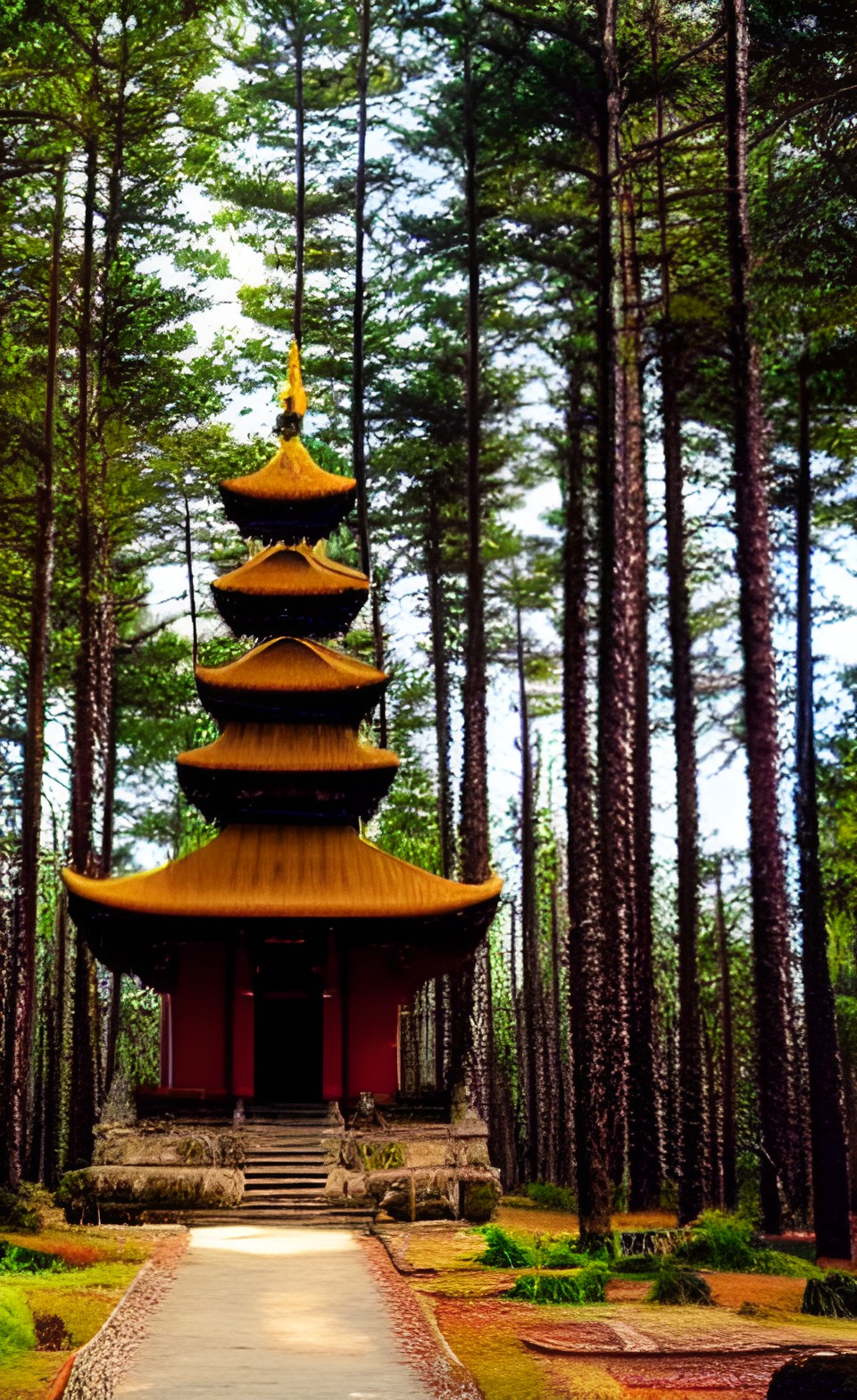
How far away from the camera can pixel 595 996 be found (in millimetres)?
15312

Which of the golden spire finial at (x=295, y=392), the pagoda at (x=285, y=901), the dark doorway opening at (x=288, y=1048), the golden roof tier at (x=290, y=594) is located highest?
the golden spire finial at (x=295, y=392)

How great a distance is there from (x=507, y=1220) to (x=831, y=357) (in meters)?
13.8

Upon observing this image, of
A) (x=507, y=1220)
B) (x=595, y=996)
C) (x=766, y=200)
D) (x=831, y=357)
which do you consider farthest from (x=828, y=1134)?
(x=766, y=200)

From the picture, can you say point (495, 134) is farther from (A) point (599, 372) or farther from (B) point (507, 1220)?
(B) point (507, 1220)

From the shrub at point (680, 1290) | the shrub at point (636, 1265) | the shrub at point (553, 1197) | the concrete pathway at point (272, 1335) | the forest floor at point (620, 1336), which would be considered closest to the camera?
the concrete pathway at point (272, 1335)

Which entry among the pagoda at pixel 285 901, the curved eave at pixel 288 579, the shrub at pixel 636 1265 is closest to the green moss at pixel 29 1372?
A: the shrub at pixel 636 1265

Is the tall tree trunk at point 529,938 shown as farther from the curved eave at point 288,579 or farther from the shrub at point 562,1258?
the shrub at point 562,1258

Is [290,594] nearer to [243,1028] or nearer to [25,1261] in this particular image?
[243,1028]

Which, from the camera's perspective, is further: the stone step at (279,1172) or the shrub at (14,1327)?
the stone step at (279,1172)

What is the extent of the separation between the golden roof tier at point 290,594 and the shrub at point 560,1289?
612 inches

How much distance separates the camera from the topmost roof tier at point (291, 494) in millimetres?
26844

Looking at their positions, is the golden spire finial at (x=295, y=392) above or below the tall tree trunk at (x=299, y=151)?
below

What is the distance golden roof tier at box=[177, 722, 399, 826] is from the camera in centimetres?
2398

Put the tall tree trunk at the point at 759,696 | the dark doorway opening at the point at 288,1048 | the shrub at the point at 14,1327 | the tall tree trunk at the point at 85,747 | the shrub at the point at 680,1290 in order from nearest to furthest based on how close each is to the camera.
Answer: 1. the shrub at the point at 14,1327
2. the shrub at the point at 680,1290
3. the tall tree trunk at the point at 759,696
4. the tall tree trunk at the point at 85,747
5. the dark doorway opening at the point at 288,1048
